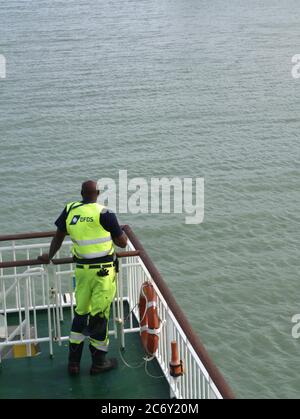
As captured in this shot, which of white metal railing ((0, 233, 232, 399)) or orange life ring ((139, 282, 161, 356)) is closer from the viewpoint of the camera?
white metal railing ((0, 233, 232, 399))

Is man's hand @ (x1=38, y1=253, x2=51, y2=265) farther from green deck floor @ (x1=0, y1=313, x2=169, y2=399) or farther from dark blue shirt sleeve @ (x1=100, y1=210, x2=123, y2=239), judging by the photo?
green deck floor @ (x1=0, y1=313, x2=169, y2=399)

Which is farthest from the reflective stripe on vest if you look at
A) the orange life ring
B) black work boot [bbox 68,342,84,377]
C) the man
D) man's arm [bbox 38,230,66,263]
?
black work boot [bbox 68,342,84,377]

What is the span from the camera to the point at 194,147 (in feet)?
69.9

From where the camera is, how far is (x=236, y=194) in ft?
59.1

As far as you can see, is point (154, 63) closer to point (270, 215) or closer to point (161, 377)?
point (270, 215)

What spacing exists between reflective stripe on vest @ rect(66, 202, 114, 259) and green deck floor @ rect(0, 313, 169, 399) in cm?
121

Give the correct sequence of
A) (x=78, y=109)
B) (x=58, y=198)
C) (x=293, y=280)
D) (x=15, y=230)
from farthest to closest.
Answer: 1. (x=78, y=109)
2. (x=58, y=198)
3. (x=15, y=230)
4. (x=293, y=280)

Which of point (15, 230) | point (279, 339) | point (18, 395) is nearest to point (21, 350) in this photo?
point (18, 395)

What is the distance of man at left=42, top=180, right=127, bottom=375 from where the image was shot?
6.66 meters

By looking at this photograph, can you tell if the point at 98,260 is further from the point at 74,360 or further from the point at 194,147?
the point at 194,147

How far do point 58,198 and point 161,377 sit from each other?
11040 millimetres

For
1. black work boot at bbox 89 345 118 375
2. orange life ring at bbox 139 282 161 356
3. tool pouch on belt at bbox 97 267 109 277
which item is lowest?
black work boot at bbox 89 345 118 375

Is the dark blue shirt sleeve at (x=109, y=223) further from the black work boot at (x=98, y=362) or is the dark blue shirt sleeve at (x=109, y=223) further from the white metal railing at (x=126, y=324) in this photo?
the black work boot at (x=98, y=362)

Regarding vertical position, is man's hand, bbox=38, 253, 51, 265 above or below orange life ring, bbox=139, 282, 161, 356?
above
